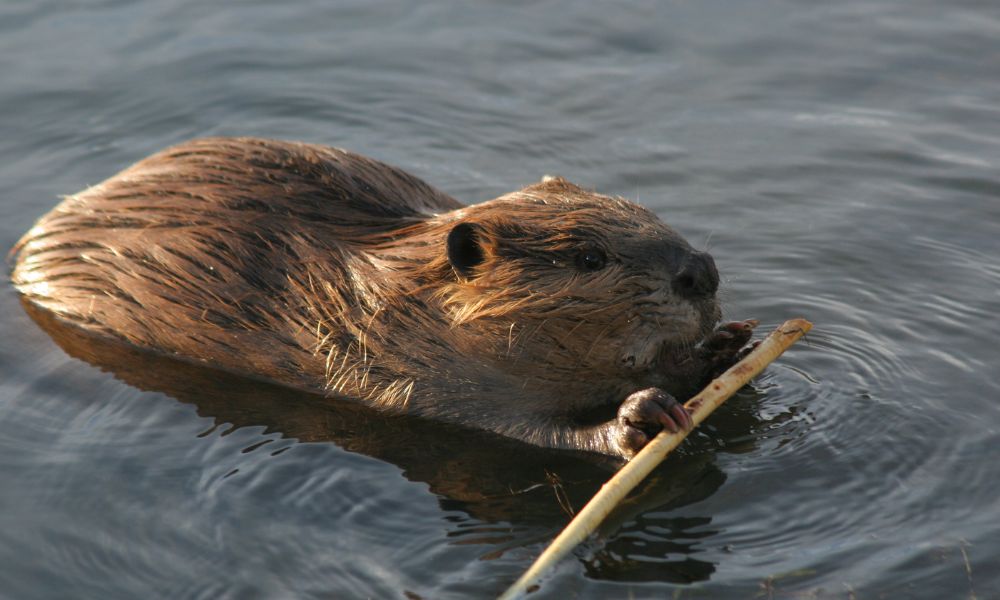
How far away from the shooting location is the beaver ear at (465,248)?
6.37m

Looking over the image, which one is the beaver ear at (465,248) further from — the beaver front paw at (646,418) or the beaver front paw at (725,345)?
the beaver front paw at (725,345)

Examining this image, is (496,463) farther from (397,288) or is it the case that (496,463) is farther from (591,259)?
(591,259)

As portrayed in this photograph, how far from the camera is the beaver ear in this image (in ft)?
20.9

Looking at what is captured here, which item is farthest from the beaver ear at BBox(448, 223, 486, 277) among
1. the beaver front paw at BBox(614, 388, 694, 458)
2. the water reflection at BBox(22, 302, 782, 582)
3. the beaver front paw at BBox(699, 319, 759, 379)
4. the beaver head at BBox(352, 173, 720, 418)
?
the beaver front paw at BBox(699, 319, 759, 379)

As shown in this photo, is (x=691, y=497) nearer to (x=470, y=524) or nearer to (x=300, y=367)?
(x=470, y=524)

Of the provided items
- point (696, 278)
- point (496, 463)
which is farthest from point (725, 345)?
point (496, 463)

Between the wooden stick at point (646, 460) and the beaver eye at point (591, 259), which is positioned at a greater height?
the beaver eye at point (591, 259)

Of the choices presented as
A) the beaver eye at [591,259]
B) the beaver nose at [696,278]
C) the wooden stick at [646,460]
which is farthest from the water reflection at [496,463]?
the beaver eye at [591,259]

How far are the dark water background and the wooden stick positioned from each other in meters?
0.18

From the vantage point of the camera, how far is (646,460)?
5.71 m

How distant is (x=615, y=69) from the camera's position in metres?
11.1

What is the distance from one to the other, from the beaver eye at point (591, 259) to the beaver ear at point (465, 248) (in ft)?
1.55

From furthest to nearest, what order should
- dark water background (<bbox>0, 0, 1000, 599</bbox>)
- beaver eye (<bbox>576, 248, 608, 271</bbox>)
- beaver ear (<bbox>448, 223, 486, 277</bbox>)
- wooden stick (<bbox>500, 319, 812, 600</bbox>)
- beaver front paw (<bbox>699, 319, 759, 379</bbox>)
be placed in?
beaver front paw (<bbox>699, 319, 759, 379</bbox>), beaver ear (<bbox>448, 223, 486, 277</bbox>), beaver eye (<bbox>576, 248, 608, 271</bbox>), dark water background (<bbox>0, 0, 1000, 599</bbox>), wooden stick (<bbox>500, 319, 812, 600</bbox>)

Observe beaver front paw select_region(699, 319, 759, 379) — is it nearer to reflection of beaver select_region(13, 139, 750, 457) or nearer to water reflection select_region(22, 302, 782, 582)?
reflection of beaver select_region(13, 139, 750, 457)
